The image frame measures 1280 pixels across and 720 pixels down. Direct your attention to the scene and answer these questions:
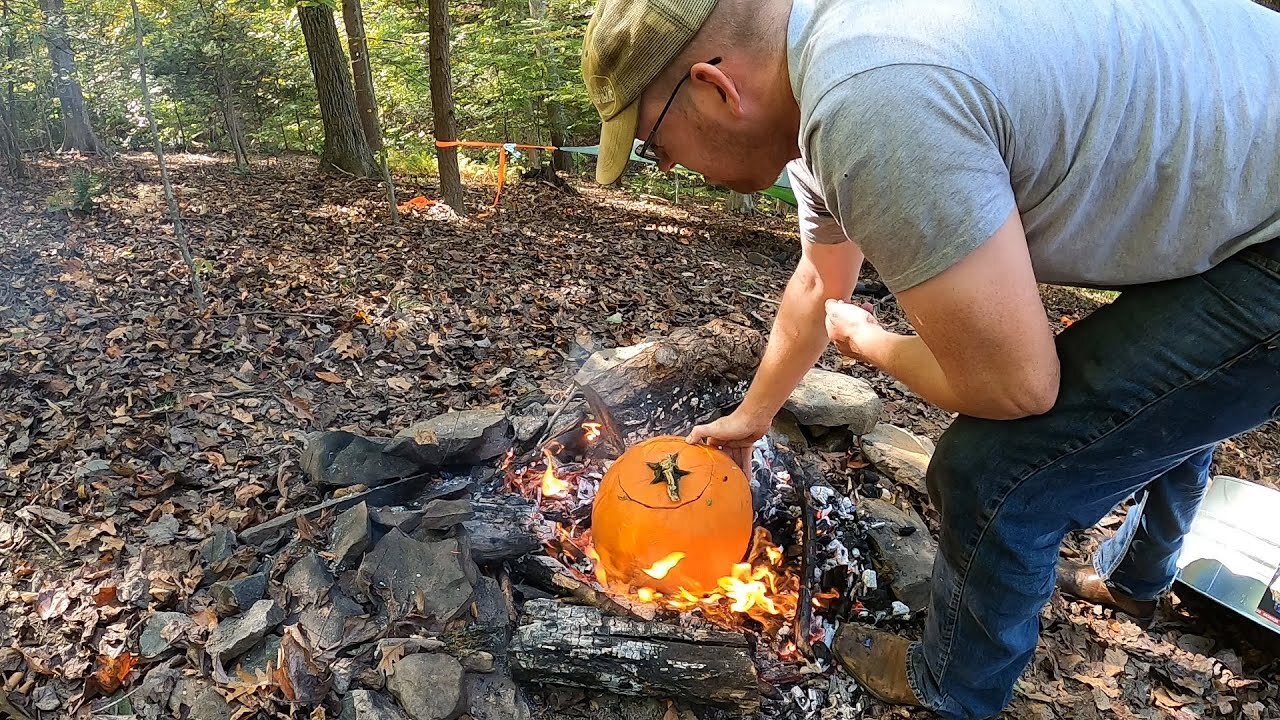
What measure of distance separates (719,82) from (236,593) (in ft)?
7.30

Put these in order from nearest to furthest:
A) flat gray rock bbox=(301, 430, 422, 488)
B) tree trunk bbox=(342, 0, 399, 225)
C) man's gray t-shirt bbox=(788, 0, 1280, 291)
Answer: man's gray t-shirt bbox=(788, 0, 1280, 291)
flat gray rock bbox=(301, 430, 422, 488)
tree trunk bbox=(342, 0, 399, 225)

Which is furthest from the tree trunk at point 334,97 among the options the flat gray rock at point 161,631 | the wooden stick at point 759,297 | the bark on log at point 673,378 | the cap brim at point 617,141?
the cap brim at point 617,141

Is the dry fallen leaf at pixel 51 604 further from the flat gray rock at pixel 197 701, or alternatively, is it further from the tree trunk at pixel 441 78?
the tree trunk at pixel 441 78

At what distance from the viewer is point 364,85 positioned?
8258mm

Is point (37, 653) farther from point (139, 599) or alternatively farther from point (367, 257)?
point (367, 257)

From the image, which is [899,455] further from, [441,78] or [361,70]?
[361,70]

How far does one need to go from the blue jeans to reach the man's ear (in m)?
1.03

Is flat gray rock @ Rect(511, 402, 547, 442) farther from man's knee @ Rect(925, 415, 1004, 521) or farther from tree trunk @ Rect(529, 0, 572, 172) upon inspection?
tree trunk @ Rect(529, 0, 572, 172)

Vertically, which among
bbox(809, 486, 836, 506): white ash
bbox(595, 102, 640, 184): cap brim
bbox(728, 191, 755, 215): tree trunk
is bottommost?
bbox(728, 191, 755, 215): tree trunk

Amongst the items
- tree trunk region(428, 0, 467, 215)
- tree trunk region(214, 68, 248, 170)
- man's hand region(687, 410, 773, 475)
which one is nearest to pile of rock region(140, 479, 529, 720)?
man's hand region(687, 410, 773, 475)

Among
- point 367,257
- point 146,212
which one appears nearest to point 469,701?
point 367,257

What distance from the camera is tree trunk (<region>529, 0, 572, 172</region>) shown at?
10094 mm

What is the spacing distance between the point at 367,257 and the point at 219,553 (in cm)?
364

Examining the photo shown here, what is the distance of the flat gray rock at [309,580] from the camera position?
7.73ft
